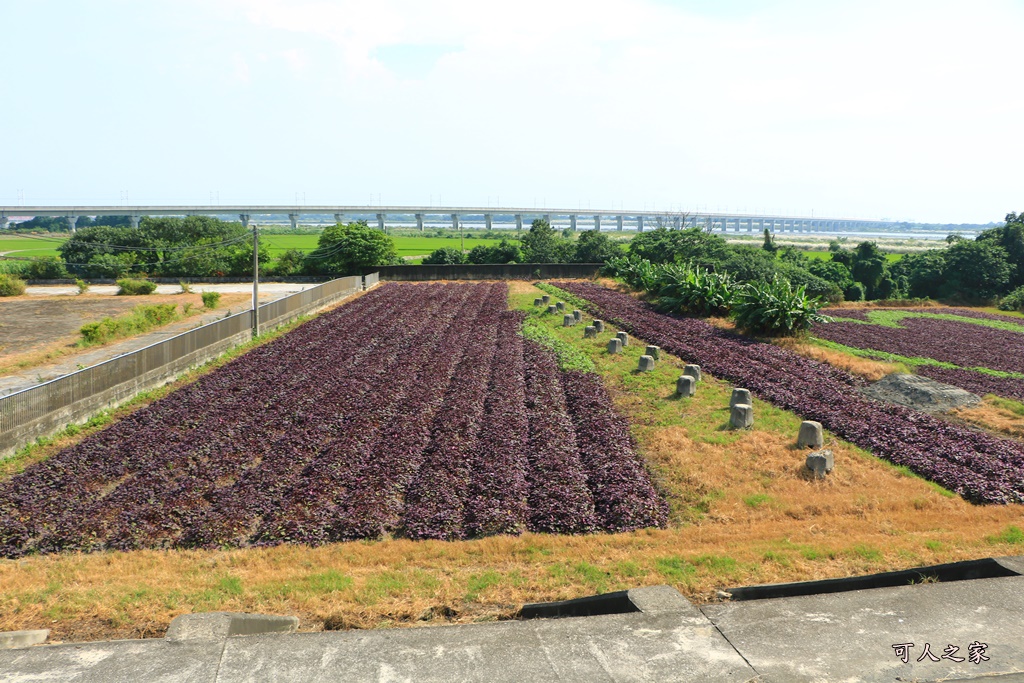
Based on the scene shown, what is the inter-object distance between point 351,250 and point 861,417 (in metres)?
58.4

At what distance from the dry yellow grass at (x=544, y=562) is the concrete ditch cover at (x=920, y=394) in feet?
23.4

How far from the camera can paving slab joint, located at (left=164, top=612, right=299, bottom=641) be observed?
8352 mm

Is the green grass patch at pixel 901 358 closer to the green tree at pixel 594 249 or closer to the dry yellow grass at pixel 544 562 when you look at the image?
the dry yellow grass at pixel 544 562

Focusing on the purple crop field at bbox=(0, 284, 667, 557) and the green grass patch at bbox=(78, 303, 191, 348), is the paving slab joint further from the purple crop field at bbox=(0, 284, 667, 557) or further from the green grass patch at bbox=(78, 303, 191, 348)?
the green grass patch at bbox=(78, 303, 191, 348)

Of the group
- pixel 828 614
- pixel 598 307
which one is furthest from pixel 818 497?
pixel 598 307

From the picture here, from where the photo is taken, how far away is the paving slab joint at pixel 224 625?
835 centimetres

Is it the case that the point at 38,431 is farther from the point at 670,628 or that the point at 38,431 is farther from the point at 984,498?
the point at 984,498

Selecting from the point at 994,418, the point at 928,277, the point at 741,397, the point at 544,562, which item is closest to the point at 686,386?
the point at 741,397

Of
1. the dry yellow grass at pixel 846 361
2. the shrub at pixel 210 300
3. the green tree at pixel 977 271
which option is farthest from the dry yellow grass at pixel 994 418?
the shrub at pixel 210 300

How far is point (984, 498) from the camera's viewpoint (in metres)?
14.6

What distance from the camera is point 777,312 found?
34500mm

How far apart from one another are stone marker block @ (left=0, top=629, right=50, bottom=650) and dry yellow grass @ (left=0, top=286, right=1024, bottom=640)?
0.34 m

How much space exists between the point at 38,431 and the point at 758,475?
18.2m

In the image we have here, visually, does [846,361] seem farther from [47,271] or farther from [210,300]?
[47,271]
